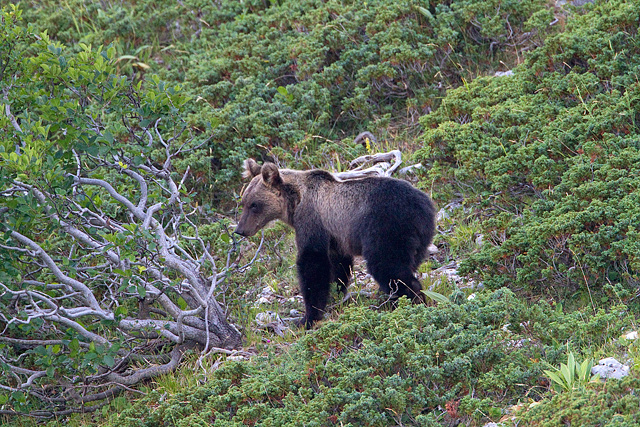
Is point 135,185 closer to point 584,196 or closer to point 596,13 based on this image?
point 584,196

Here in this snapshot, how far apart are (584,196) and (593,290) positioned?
3.04ft

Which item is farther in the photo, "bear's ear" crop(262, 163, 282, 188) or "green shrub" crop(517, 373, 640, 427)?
"bear's ear" crop(262, 163, 282, 188)

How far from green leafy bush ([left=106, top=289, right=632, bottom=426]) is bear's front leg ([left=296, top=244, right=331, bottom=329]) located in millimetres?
896

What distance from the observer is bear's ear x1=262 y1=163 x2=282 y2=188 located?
300 inches

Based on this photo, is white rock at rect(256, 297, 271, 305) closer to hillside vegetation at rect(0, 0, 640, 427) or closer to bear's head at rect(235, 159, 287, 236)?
hillside vegetation at rect(0, 0, 640, 427)

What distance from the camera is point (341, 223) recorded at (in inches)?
282

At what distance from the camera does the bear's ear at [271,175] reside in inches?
300

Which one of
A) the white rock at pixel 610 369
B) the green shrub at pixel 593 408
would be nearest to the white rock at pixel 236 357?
the green shrub at pixel 593 408

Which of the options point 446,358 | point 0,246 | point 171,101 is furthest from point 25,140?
point 446,358

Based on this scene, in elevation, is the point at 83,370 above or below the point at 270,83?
below

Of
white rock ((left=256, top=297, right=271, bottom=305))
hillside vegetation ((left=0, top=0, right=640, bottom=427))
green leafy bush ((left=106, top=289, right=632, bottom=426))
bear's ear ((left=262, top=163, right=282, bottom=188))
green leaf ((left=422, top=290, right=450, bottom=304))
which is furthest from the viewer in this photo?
white rock ((left=256, top=297, right=271, bottom=305))

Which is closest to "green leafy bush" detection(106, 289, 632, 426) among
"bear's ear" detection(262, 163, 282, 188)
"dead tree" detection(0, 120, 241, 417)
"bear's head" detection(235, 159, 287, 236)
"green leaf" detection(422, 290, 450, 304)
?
"green leaf" detection(422, 290, 450, 304)

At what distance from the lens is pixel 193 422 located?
5480 millimetres

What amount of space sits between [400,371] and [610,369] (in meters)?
1.50
